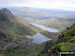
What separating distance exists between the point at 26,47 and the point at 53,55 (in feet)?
421

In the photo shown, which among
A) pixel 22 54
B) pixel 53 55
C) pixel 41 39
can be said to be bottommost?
pixel 22 54

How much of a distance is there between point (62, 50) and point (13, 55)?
10078 cm

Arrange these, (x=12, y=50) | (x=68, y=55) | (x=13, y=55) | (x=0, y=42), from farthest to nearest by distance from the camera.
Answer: (x=0, y=42)
(x=12, y=50)
(x=13, y=55)
(x=68, y=55)

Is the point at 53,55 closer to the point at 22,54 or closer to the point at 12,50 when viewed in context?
the point at 22,54

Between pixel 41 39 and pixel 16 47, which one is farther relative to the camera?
pixel 16 47

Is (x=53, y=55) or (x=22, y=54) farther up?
(x=53, y=55)

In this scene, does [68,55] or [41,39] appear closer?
[68,55]

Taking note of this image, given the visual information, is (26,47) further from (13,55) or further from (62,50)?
(62,50)

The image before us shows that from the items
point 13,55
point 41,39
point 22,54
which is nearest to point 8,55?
point 13,55

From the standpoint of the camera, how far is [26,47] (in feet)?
554

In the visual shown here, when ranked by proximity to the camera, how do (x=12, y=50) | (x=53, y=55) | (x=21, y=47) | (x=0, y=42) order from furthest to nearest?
(x=0, y=42), (x=21, y=47), (x=12, y=50), (x=53, y=55)

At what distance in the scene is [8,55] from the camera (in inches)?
5281

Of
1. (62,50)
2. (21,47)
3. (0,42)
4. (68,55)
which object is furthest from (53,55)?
(0,42)

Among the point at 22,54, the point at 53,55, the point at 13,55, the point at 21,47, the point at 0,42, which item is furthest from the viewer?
the point at 0,42
